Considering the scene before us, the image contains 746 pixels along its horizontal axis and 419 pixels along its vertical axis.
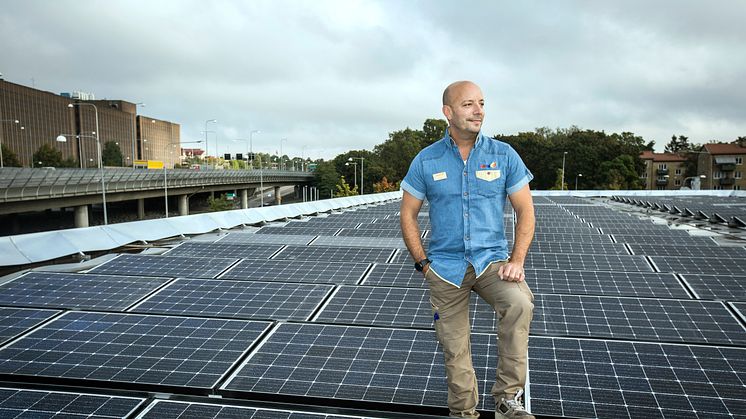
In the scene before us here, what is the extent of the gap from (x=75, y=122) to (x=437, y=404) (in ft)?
654

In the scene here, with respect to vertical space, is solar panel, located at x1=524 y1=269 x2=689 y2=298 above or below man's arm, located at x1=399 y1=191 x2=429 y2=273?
below

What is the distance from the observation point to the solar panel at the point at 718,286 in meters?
6.76

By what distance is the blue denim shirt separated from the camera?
3.77m

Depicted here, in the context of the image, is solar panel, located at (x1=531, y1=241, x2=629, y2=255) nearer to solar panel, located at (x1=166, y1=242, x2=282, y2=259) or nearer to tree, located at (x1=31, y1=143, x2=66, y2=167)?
solar panel, located at (x1=166, y1=242, x2=282, y2=259)

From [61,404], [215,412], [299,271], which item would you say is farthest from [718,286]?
[61,404]

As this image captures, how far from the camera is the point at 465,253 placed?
12.4ft

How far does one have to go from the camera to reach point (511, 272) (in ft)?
11.6

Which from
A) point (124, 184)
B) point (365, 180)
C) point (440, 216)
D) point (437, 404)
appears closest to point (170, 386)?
point (437, 404)

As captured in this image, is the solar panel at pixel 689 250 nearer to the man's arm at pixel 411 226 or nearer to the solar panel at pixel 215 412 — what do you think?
the man's arm at pixel 411 226

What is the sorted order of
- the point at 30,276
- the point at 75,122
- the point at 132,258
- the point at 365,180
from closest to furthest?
the point at 30,276, the point at 132,258, the point at 365,180, the point at 75,122

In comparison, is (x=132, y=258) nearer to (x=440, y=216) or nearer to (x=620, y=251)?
(x=440, y=216)

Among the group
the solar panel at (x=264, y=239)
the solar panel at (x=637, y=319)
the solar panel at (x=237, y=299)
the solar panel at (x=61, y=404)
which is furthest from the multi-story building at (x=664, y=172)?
the solar panel at (x=61, y=404)

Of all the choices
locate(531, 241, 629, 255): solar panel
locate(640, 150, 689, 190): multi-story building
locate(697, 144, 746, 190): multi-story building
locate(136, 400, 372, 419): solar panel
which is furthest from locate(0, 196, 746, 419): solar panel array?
locate(640, 150, 689, 190): multi-story building

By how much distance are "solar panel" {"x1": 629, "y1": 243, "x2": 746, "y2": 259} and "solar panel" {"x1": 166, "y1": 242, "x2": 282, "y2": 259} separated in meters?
8.32
